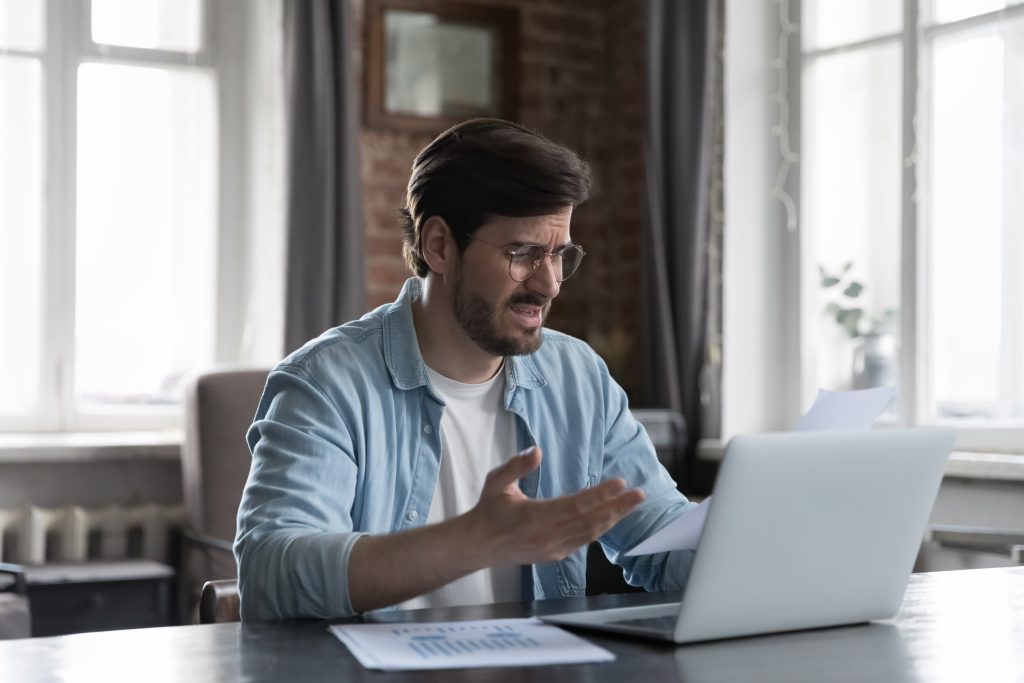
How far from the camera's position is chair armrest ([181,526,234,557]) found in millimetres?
3146

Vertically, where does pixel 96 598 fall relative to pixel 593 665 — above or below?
below

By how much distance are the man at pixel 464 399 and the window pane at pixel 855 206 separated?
194cm

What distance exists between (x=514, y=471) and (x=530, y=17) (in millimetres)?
3468

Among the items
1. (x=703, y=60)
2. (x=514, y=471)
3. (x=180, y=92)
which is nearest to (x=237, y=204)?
(x=180, y=92)

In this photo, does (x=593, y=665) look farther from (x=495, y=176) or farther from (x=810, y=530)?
(x=495, y=176)

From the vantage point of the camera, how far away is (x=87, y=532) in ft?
11.9

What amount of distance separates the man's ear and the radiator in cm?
210

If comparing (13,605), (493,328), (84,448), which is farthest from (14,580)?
(493,328)

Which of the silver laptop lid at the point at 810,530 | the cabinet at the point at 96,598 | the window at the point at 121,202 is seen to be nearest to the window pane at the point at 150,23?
the window at the point at 121,202

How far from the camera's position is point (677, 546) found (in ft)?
4.13

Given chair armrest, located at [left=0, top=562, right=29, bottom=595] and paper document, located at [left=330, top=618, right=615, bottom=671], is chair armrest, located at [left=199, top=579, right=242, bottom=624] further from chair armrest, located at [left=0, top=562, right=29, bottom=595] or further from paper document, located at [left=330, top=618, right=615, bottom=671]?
chair armrest, located at [left=0, top=562, right=29, bottom=595]

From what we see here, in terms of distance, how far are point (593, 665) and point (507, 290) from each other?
755 mm

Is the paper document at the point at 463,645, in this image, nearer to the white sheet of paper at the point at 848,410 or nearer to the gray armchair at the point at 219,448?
the white sheet of paper at the point at 848,410

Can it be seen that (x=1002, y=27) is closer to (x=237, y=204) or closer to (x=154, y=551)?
(x=237, y=204)
